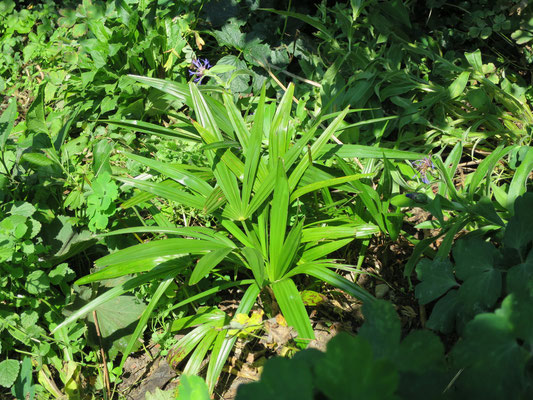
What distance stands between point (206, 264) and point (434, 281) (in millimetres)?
697

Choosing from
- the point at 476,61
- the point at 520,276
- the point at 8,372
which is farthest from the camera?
the point at 476,61

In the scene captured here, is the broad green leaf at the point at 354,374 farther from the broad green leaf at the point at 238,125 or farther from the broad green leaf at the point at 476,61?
the broad green leaf at the point at 476,61

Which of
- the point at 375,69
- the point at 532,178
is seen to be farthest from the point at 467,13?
the point at 532,178

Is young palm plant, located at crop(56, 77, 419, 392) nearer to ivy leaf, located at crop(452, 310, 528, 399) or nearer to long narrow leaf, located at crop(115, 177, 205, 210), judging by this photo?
long narrow leaf, located at crop(115, 177, 205, 210)

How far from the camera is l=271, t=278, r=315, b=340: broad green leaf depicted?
5.34 ft

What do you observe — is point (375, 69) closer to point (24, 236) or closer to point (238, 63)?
point (238, 63)

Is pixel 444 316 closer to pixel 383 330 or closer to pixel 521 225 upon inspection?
pixel 521 225

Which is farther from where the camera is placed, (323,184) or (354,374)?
(323,184)

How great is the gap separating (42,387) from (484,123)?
93.5 inches

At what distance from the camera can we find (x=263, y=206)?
6.57 ft

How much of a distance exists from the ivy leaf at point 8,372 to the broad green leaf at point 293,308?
94 cm

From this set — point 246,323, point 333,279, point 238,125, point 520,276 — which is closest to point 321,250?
point 333,279

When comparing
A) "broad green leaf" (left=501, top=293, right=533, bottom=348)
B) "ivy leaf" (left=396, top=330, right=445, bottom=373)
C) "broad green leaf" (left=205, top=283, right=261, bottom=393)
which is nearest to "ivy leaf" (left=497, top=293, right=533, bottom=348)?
"broad green leaf" (left=501, top=293, right=533, bottom=348)

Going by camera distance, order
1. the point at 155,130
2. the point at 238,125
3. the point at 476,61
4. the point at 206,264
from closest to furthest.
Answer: the point at 206,264, the point at 238,125, the point at 155,130, the point at 476,61
